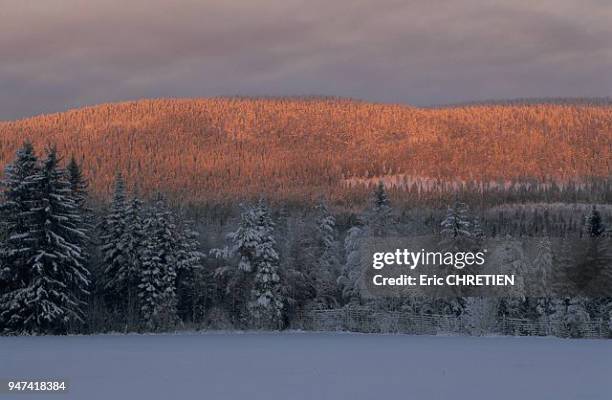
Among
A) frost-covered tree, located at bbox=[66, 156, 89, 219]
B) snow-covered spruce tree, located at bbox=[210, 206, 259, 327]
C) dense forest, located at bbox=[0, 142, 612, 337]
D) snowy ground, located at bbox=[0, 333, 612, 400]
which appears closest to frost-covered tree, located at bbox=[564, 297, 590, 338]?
dense forest, located at bbox=[0, 142, 612, 337]

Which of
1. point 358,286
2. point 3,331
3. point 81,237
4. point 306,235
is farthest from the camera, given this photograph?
point 306,235

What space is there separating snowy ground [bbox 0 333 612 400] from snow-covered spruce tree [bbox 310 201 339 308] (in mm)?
16810

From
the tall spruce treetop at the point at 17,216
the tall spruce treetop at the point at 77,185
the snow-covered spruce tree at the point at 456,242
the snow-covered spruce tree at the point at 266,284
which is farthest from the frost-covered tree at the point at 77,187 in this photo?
the snow-covered spruce tree at the point at 456,242

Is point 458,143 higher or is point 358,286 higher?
point 458,143

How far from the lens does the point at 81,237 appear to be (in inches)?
1918

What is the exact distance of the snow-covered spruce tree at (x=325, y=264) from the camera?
57.7 meters

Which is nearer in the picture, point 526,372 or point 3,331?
point 526,372

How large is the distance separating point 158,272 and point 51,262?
24.2 ft

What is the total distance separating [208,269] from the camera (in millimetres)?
57344

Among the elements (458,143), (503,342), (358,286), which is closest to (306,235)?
(358,286)

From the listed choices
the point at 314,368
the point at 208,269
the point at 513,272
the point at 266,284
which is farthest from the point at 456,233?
the point at 314,368

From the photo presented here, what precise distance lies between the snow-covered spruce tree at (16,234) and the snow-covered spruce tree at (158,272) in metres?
7.46

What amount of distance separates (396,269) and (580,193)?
104656 millimetres

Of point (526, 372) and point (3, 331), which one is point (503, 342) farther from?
point (3, 331)
